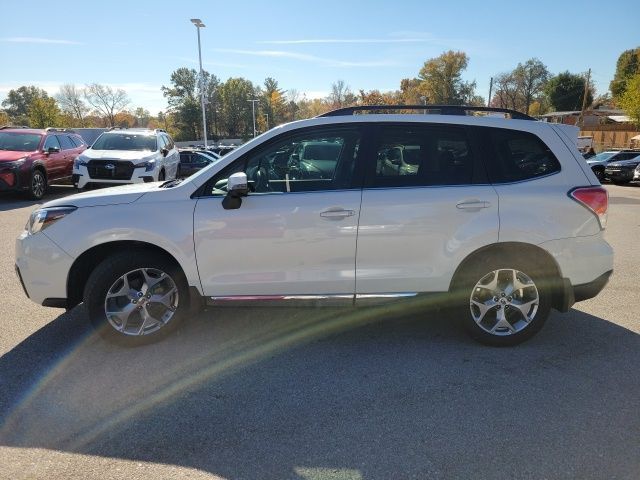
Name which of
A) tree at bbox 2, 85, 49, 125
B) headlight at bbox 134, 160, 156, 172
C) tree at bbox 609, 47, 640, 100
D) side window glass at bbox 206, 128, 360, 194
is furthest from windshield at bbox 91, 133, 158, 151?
tree at bbox 2, 85, 49, 125

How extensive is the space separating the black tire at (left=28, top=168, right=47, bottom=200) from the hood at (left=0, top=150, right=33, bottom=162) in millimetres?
453

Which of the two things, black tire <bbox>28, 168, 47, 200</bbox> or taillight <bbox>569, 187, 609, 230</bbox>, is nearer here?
taillight <bbox>569, 187, 609, 230</bbox>

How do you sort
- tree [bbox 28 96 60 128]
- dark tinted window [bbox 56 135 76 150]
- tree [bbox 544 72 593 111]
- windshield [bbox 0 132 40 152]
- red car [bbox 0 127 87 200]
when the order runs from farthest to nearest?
tree [bbox 544 72 593 111], tree [bbox 28 96 60 128], dark tinted window [bbox 56 135 76 150], windshield [bbox 0 132 40 152], red car [bbox 0 127 87 200]

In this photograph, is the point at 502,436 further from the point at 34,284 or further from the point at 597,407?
the point at 34,284

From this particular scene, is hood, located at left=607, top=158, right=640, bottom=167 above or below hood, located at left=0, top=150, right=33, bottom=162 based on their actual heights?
below

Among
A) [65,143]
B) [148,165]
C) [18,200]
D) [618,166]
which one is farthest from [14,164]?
[618,166]

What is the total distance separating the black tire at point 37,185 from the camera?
40.1 ft

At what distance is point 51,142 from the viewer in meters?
13.4

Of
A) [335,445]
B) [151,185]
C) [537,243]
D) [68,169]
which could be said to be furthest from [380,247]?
[68,169]

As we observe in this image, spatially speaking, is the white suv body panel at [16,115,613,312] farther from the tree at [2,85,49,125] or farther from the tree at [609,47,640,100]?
Result: the tree at [2,85,49,125]

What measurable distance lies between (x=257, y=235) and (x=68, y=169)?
12322 mm

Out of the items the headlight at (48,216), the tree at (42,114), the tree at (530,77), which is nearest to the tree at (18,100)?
the tree at (42,114)

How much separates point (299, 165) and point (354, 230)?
699 mm

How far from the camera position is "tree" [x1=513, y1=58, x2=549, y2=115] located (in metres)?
90.9
